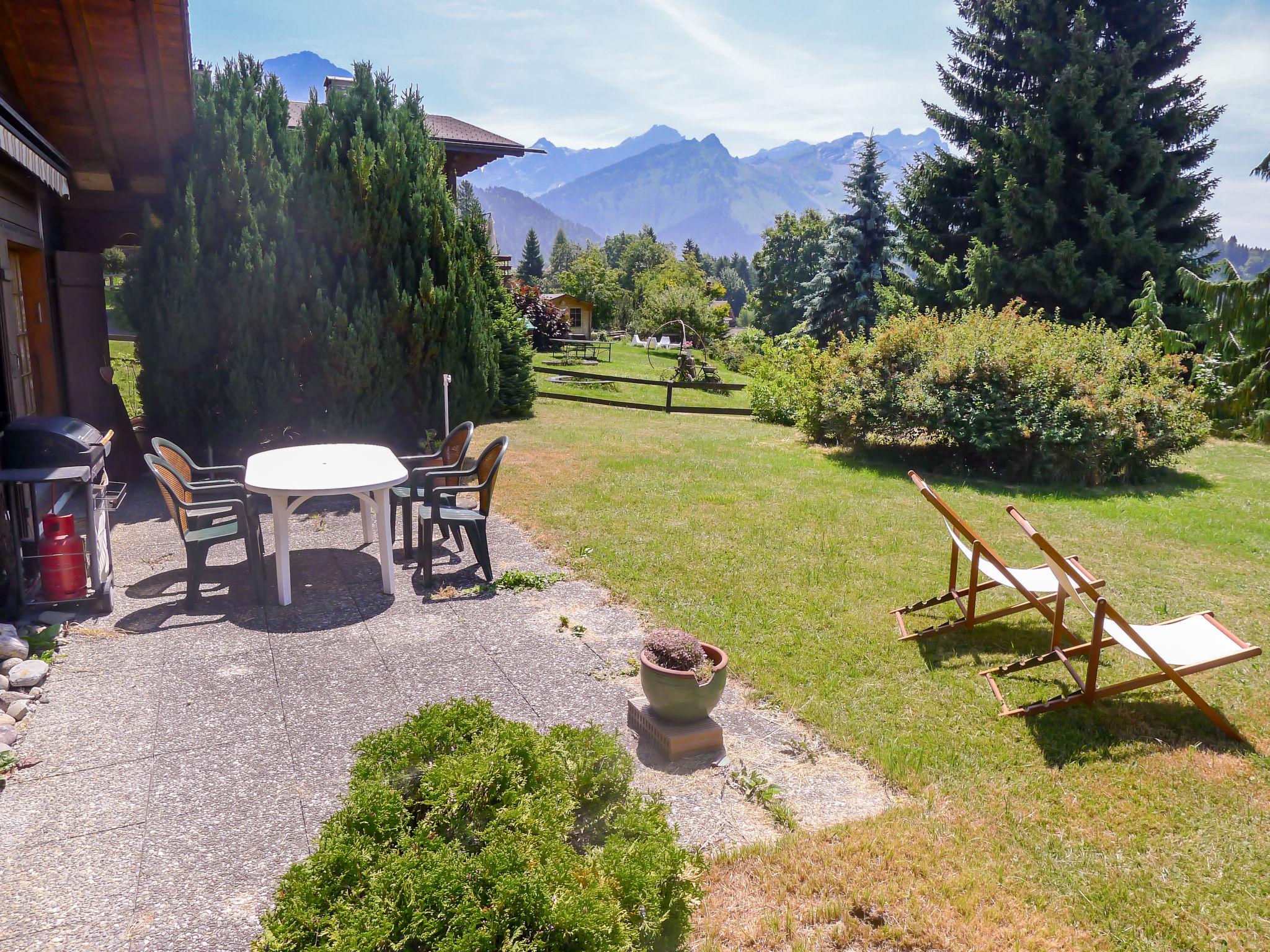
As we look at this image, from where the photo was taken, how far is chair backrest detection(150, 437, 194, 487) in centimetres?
577

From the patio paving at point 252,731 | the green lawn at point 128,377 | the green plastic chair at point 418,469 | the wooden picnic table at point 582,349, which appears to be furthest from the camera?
the wooden picnic table at point 582,349

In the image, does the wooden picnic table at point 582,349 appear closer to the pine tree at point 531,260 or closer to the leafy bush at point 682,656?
the leafy bush at point 682,656

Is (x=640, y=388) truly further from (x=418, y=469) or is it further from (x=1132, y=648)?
(x=1132, y=648)

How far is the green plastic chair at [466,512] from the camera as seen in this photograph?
19.5 feet

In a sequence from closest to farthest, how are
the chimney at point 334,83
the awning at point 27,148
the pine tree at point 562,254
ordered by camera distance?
1. the awning at point 27,148
2. the chimney at point 334,83
3. the pine tree at point 562,254

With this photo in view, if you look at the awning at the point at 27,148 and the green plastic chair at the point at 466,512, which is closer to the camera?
the awning at the point at 27,148

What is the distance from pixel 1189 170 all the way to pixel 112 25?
2408cm

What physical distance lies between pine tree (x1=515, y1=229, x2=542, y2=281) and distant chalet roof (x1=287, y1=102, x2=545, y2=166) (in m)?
75.7

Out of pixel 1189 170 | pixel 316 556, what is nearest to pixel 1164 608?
pixel 316 556

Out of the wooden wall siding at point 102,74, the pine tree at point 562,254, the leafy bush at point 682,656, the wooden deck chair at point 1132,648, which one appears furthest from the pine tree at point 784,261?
the pine tree at point 562,254

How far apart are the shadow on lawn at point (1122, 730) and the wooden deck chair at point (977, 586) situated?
48 centimetres

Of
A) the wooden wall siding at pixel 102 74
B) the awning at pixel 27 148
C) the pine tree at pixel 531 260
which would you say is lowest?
the awning at pixel 27 148

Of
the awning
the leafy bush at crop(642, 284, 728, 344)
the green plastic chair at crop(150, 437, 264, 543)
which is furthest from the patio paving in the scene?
the leafy bush at crop(642, 284, 728, 344)

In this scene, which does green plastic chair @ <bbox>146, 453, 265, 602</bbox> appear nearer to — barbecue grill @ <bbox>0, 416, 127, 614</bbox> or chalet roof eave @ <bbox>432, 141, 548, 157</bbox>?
barbecue grill @ <bbox>0, 416, 127, 614</bbox>
